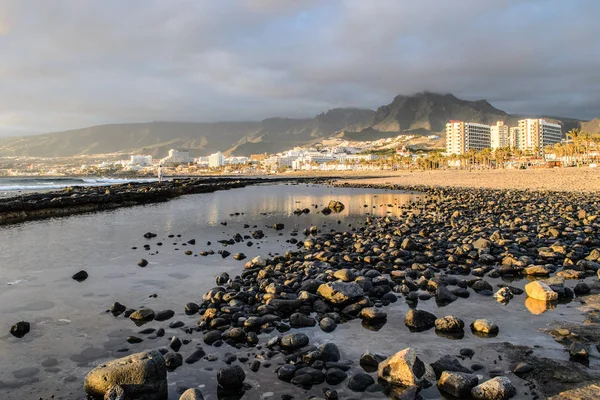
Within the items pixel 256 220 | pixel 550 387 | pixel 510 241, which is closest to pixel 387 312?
pixel 550 387

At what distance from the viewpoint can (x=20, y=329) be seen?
9070 mm

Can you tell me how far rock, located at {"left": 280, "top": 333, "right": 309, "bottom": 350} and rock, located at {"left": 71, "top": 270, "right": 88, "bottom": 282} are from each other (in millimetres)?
9383

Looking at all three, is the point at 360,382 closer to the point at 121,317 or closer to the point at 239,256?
the point at 121,317

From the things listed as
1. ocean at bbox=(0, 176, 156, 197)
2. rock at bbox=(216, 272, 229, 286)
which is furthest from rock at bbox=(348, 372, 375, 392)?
ocean at bbox=(0, 176, 156, 197)

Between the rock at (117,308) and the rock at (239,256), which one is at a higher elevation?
the rock at (239,256)

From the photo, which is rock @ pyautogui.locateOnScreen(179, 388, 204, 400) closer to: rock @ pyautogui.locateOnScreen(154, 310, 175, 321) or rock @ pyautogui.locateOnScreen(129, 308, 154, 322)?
rock @ pyautogui.locateOnScreen(154, 310, 175, 321)

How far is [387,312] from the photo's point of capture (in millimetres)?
9867

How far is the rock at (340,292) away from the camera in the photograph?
10289 millimetres

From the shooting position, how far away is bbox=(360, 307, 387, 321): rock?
9.37m

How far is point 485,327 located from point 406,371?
2905 millimetres

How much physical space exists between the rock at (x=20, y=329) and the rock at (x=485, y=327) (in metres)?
10.0

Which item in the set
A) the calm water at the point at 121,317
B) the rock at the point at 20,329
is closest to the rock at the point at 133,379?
the calm water at the point at 121,317

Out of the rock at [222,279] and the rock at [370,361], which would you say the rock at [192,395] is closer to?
the rock at [370,361]

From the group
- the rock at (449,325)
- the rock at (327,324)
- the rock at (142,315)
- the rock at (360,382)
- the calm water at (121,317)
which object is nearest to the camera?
the rock at (360,382)
